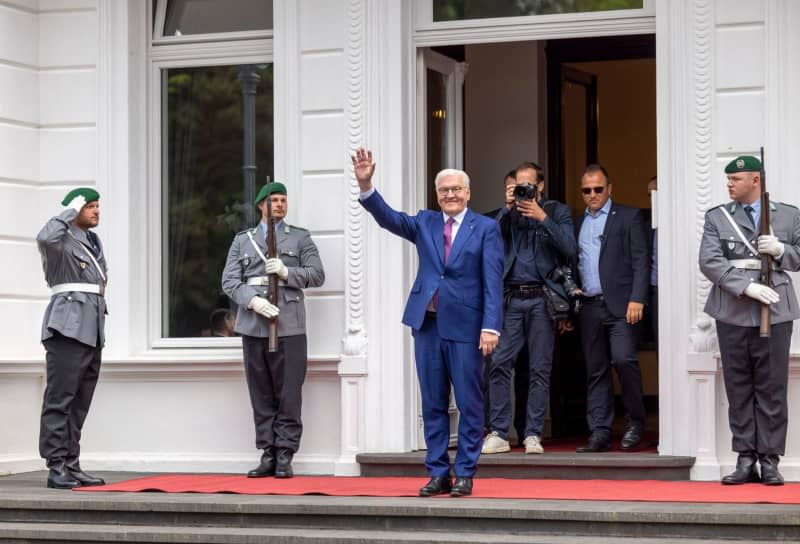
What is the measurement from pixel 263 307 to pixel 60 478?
5.57 ft

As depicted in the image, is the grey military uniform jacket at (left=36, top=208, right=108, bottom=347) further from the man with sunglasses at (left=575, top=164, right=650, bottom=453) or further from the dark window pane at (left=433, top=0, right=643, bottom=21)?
the man with sunglasses at (left=575, top=164, right=650, bottom=453)

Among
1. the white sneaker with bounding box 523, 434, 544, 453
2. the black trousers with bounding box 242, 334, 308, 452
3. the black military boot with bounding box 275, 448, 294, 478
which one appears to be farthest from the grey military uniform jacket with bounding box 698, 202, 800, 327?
the black military boot with bounding box 275, 448, 294, 478

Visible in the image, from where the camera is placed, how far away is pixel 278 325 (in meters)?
10.0

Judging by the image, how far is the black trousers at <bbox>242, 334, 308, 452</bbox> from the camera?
33.0ft

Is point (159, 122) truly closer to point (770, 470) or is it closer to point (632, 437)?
point (632, 437)

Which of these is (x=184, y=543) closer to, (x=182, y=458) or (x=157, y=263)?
(x=182, y=458)

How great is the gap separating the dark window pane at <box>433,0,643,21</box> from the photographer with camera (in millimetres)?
1084

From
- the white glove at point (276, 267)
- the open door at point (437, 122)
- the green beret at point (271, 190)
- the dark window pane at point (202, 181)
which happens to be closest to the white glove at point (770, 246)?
the open door at point (437, 122)

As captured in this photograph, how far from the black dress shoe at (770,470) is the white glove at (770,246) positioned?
47.7 inches

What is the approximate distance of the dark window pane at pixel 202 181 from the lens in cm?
1117

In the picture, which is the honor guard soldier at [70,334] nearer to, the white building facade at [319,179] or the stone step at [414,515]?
the stone step at [414,515]

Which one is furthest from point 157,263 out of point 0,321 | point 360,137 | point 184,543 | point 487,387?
point 184,543

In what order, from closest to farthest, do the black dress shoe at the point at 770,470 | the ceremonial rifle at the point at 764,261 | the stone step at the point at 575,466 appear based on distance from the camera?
the ceremonial rifle at the point at 764,261 → the black dress shoe at the point at 770,470 → the stone step at the point at 575,466

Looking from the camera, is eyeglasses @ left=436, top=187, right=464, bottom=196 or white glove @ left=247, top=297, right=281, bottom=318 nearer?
eyeglasses @ left=436, top=187, right=464, bottom=196
